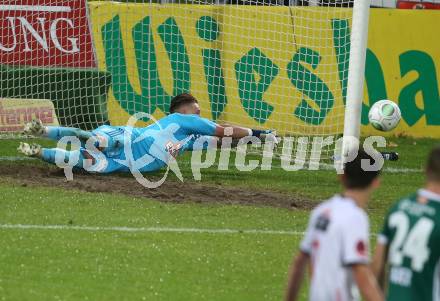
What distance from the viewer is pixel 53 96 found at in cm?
1709

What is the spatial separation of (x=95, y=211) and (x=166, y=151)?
274 cm

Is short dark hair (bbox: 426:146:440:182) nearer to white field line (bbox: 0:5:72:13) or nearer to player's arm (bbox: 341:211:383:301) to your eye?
player's arm (bbox: 341:211:383:301)

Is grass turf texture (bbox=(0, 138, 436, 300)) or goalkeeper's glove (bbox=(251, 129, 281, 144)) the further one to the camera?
goalkeeper's glove (bbox=(251, 129, 281, 144))

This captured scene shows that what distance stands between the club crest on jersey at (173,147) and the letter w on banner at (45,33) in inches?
152

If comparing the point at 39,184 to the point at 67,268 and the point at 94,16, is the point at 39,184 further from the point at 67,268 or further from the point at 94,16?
the point at 94,16

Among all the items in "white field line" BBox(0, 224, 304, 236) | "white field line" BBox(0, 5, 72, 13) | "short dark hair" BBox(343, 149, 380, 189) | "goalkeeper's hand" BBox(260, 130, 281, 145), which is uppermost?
"white field line" BBox(0, 5, 72, 13)

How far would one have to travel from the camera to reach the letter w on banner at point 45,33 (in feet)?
55.8

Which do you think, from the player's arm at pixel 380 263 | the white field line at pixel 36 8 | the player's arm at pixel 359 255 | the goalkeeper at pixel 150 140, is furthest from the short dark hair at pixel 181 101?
the player's arm at pixel 359 255

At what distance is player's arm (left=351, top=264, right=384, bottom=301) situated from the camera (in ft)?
18.0

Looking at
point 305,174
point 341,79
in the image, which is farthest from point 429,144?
point 305,174

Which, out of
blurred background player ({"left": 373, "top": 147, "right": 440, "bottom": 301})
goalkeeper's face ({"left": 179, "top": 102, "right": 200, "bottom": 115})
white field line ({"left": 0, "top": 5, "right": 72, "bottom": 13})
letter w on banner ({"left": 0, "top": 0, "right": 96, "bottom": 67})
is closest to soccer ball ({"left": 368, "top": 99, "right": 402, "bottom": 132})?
goalkeeper's face ({"left": 179, "top": 102, "right": 200, "bottom": 115})

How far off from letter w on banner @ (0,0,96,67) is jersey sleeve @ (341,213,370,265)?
1216cm

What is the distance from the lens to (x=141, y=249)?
9828 millimetres

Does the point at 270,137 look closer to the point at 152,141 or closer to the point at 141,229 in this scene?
the point at 152,141
